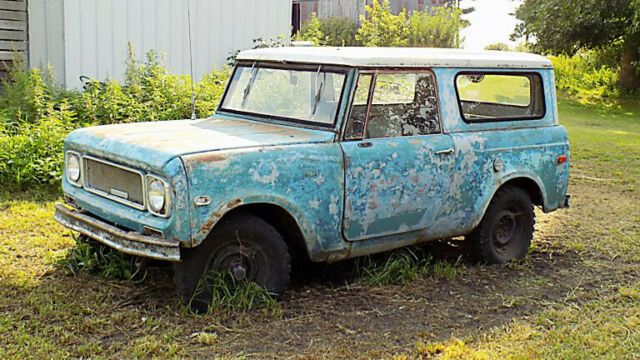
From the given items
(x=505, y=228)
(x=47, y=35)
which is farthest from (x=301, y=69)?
(x=47, y=35)

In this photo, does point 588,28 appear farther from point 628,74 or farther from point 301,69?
point 301,69

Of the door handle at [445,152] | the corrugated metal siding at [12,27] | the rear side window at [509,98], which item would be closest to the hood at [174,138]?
the door handle at [445,152]

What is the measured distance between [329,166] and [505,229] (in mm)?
2079

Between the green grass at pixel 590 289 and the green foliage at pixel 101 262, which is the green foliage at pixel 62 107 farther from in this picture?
the green grass at pixel 590 289

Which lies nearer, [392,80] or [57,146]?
[392,80]

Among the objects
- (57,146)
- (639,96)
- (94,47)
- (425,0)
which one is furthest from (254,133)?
(425,0)

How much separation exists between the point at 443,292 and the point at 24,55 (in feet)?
25.2

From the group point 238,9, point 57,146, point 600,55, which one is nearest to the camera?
point 57,146

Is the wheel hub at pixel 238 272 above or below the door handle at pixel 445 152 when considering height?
below

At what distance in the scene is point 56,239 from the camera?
20.8 feet

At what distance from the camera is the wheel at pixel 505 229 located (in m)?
6.23

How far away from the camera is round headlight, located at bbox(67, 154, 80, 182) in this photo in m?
5.39

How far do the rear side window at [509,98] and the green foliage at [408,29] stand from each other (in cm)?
1286

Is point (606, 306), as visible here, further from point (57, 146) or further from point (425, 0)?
point (425, 0)
